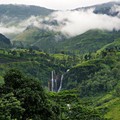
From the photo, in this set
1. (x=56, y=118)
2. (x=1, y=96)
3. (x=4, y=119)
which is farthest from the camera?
(x=56, y=118)

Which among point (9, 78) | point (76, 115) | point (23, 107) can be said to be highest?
point (9, 78)

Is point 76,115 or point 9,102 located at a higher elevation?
point 9,102

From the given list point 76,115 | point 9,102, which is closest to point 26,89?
point 9,102

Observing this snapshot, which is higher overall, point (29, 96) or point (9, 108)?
point (29, 96)

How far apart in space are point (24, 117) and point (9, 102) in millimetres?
6167

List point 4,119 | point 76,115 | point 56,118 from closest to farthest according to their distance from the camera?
point 4,119
point 56,118
point 76,115

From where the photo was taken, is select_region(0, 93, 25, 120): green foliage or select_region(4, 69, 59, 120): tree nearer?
select_region(0, 93, 25, 120): green foliage

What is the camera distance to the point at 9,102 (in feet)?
143

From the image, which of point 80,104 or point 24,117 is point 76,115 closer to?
point 80,104

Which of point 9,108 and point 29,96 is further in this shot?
point 29,96

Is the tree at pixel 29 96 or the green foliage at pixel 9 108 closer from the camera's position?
the green foliage at pixel 9 108

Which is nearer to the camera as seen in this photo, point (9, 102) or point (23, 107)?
point (9, 102)

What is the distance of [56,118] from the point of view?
52188mm

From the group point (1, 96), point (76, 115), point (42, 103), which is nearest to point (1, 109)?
point (1, 96)
